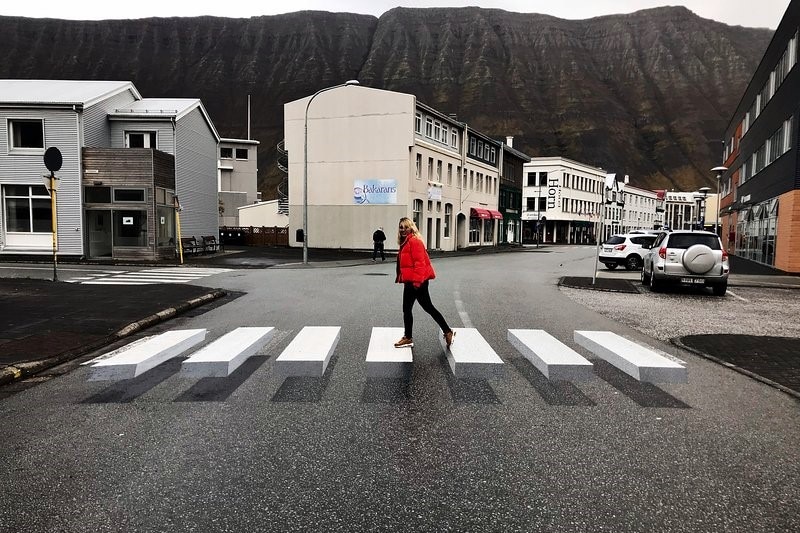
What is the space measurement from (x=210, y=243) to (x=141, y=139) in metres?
6.61

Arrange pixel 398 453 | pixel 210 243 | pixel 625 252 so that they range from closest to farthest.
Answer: pixel 398 453 → pixel 625 252 → pixel 210 243

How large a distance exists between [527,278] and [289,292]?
9439 millimetres

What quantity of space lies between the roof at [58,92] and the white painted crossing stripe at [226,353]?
22.5 metres

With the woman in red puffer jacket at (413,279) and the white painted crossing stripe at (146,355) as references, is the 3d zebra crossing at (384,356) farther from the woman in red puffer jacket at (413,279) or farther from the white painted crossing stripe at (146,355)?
the woman in red puffer jacket at (413,279)

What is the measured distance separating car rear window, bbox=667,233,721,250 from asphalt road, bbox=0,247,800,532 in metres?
10.5

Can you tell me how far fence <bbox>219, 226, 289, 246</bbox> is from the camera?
49750 mm

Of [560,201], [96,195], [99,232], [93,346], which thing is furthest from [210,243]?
[560,201]

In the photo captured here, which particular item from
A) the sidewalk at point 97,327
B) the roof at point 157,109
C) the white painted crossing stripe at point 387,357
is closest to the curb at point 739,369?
the sidewalk at point 97,327

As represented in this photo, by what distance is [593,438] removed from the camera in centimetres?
443

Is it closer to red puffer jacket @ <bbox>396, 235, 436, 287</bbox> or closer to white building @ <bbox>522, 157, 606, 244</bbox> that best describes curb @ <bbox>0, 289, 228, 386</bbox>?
red puffer jacket @ <bbox>396, 235, 436, 287</bbox>

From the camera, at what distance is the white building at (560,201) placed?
Result: 85.5 metres

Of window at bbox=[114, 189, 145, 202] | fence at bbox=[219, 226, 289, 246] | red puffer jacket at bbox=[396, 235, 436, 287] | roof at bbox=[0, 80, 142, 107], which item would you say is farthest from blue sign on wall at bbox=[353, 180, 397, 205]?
red puffer jacket at bbox=[396, 235, 436, 287]

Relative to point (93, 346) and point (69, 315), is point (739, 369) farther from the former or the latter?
point (69, 315)

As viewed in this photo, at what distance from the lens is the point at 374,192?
40562mm
